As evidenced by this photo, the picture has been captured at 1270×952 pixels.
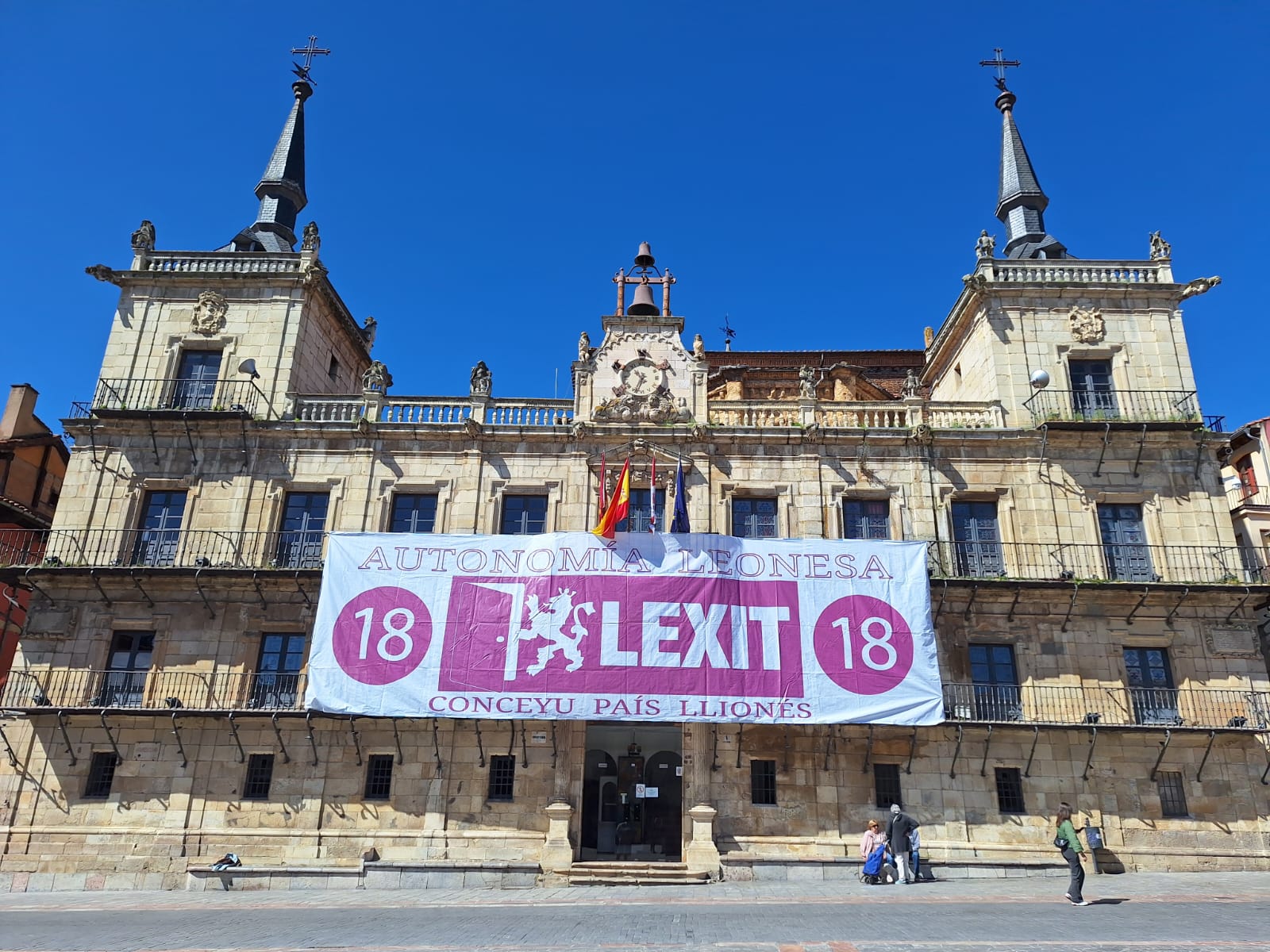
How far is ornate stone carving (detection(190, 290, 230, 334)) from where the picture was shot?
1033 inches

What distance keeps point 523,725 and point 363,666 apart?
13.2 feet

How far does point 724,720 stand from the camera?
20.4m

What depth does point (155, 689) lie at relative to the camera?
22375 mm

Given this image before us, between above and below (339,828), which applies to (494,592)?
above

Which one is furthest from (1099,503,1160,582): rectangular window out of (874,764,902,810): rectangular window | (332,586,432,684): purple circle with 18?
(332,586,432,684): purple circle with 18

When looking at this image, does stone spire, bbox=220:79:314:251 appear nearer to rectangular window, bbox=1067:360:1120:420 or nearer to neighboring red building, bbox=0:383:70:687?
neighboring red building, bbox=0:383:70:687

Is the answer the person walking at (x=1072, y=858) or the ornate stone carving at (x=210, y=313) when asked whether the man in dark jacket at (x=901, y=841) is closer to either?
the person walking at (x=1072, y=858)

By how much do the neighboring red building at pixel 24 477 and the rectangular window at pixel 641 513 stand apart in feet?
63.9

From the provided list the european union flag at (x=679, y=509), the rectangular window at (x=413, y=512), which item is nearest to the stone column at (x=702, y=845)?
the european union flag at (x=679, y=509)

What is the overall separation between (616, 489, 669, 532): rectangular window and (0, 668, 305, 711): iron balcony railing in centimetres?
896

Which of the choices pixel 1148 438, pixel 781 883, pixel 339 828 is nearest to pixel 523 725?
pixel 339 828

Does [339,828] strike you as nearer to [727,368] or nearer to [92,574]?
[92,574]

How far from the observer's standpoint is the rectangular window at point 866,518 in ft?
78.5

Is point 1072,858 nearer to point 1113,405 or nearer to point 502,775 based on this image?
point 502,775
